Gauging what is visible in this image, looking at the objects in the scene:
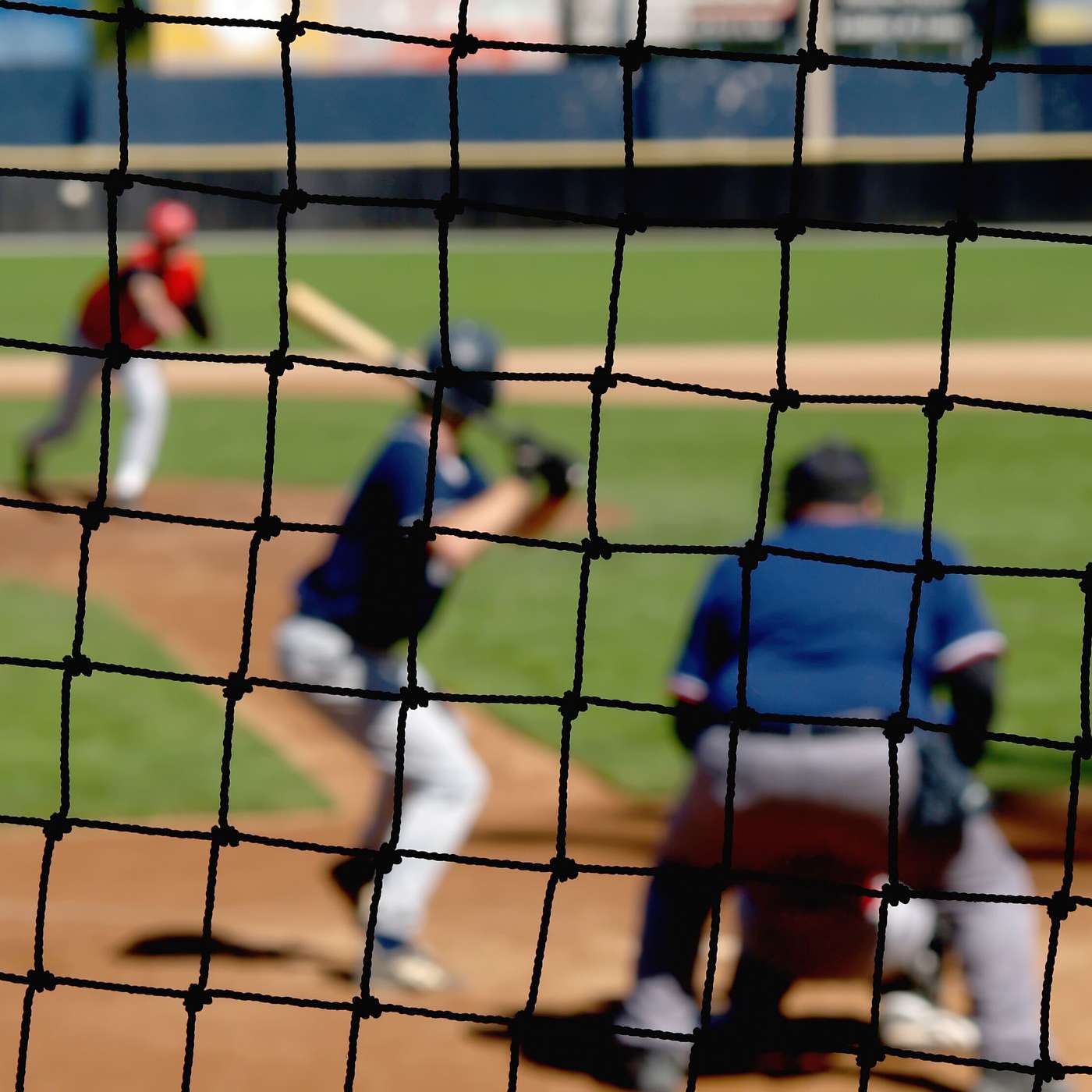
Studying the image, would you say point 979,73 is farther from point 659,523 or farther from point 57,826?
point 659,523

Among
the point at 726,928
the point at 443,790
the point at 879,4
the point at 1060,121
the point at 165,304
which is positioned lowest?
the point at 726,928

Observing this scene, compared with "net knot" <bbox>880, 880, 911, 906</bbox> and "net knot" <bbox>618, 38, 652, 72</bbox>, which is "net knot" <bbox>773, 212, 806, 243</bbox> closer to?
"net knot" <bbox>618, 38, 652, 72</bbox>

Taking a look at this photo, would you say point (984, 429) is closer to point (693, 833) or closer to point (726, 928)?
point (726, 928)

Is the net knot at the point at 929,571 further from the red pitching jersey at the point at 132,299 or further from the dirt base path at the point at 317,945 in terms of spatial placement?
the red pitching jersey at the point at 132,299

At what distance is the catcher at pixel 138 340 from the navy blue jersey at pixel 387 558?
21.7ft

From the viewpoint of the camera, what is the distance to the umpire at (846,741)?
14.1 ft

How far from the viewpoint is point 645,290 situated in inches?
1073

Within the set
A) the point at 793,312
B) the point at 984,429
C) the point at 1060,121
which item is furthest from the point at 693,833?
the point at 1060,121

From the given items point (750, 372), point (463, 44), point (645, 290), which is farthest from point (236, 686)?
point (645, 290)

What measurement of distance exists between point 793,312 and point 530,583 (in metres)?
14.5

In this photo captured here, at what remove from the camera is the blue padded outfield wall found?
36.9 meters

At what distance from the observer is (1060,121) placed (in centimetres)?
3694

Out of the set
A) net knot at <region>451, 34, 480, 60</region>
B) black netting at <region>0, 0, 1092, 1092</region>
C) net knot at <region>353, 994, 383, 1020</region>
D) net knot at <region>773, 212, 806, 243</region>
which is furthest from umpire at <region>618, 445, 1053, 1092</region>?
net knot at <region>451, 34, 480, 60</region>

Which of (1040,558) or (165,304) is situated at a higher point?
(165,304)
